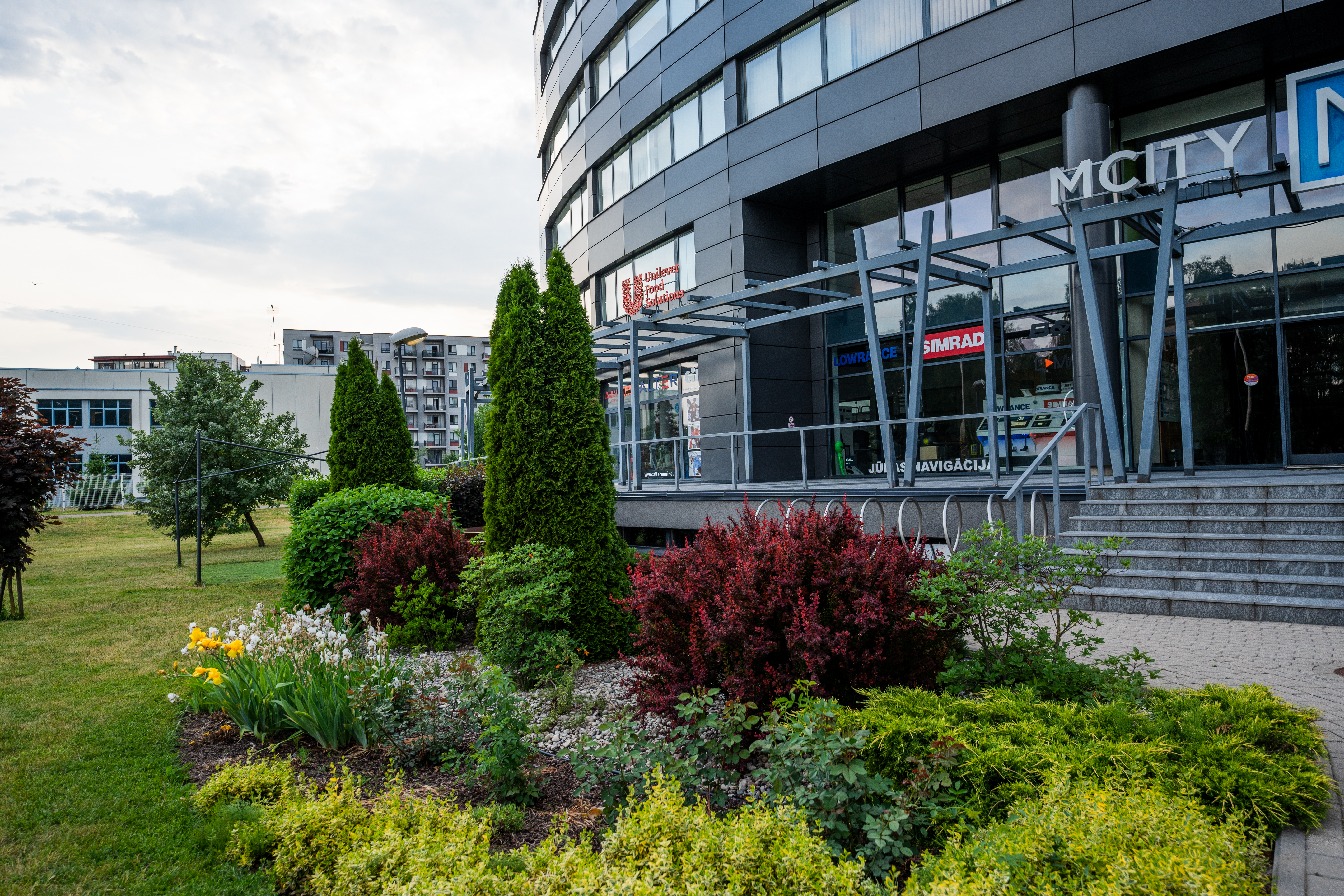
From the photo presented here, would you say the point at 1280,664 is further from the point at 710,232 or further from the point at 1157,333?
the point at 710,232

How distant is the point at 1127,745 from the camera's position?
3230 mm

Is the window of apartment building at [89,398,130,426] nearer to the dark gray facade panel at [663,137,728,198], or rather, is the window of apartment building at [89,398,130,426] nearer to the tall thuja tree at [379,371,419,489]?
the dark gray facade panel at [663,137,728,198]

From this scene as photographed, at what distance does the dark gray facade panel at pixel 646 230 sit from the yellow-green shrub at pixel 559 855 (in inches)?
733

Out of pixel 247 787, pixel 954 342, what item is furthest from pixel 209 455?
pixel 247 787

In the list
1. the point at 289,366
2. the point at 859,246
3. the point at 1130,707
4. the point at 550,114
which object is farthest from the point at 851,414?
the point at 289,366

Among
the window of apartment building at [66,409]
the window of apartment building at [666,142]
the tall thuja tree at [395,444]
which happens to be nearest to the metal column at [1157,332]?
the window of apartment building at [666,142]

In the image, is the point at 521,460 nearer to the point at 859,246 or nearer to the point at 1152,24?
the point at 859,246

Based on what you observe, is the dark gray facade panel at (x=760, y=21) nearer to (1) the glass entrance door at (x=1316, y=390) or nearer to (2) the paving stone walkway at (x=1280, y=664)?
(1) the glass entrance door at (x=1316, y=390)

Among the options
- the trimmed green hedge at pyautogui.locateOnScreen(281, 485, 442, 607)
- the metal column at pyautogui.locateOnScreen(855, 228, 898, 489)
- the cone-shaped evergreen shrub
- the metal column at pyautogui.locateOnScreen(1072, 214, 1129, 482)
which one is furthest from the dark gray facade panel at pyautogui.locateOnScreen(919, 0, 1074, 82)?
the trimmed green hedge at pyautogui.locateOnScreen(281, 485, 442, 607)

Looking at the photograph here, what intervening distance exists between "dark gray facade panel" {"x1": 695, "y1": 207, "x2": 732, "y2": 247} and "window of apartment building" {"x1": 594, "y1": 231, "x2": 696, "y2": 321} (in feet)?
1.02

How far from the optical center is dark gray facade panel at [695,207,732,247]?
1831 cm

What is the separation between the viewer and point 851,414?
1766 centimetres

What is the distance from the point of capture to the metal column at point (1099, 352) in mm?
9961

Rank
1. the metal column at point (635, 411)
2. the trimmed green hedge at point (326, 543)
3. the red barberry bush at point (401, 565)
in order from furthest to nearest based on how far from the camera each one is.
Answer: the metal column at point (635, 411)
the trimmed green hedge at point (326, 543)
the red barberry bush at point (401, 565)
